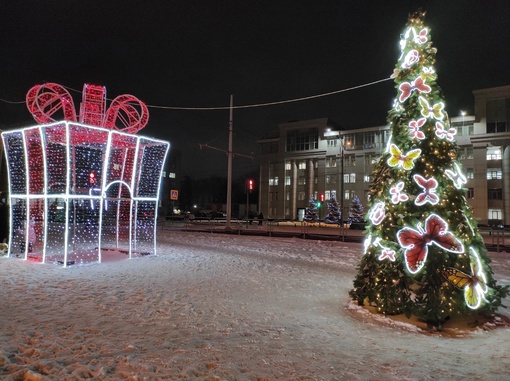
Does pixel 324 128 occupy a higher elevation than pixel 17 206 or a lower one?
higher

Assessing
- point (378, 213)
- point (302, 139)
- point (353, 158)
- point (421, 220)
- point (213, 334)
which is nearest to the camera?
point (213, 334)

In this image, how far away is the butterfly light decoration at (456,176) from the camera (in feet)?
20.7

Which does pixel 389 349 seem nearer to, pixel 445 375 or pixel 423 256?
pixel 445 375

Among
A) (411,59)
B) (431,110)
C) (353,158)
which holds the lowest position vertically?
(431,110)

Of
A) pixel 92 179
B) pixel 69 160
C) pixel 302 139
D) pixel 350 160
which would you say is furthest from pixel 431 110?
pixel 302 139

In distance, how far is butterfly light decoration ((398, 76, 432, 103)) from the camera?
6.54 m

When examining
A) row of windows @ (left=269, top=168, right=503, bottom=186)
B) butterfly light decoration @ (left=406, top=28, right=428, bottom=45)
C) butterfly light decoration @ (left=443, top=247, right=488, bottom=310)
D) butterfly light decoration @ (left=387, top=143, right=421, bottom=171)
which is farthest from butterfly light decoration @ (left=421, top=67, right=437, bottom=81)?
row of windows @ (left=269, top=168, right=503, bottom=186)

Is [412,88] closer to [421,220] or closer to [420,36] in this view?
[420,36]

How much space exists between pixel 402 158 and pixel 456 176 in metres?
0.93

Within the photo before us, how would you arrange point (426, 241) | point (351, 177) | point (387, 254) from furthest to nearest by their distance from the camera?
point (351, 177) → point (387, 254) → point (426, 241)

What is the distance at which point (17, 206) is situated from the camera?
40.7ft

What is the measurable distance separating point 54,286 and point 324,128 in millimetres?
55014

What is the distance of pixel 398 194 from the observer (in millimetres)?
6395

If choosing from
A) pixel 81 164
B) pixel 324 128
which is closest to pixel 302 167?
pixel 324 128
